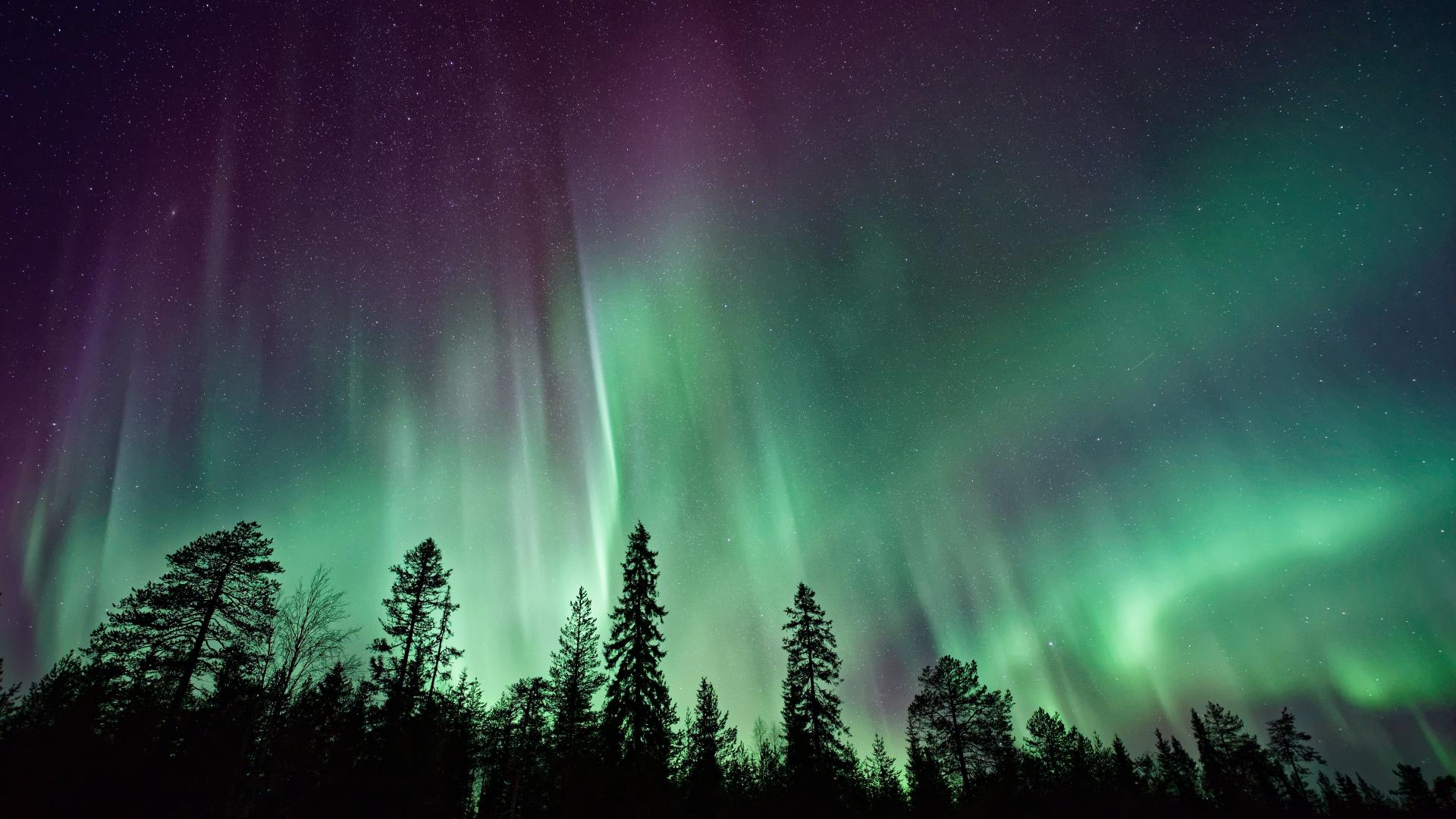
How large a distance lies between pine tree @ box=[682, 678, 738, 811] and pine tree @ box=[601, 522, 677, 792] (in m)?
1.87

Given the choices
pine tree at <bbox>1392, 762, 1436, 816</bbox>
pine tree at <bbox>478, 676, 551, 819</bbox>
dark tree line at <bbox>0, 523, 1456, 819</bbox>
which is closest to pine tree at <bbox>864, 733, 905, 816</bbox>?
dark tree line at <bbox>0, 523, 1456, 819</bbox>

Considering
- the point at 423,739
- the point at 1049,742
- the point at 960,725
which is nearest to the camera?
the point at 423,739

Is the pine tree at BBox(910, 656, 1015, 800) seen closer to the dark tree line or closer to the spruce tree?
the dark tree line

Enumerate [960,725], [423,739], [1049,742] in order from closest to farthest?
[423,739]
[960,725]
[1049,742]

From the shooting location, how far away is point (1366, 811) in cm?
4584

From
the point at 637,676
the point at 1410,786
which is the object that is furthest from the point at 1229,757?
the point at 637,676

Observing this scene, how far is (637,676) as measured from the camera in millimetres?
33000

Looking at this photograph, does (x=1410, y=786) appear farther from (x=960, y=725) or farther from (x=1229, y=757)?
(x=960, y=725)

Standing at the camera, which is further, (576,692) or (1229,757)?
(1229,757)

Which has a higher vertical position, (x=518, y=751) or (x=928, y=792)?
(x=518, y=751)

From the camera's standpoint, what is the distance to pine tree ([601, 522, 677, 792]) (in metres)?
30.9

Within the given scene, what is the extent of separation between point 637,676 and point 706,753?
523 cm

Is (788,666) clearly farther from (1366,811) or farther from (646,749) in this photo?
A: (1366,811)

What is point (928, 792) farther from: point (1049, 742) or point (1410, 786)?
point (1410, 786)
